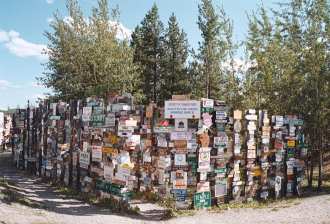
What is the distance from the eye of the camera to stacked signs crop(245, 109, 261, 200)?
1448 centimetres

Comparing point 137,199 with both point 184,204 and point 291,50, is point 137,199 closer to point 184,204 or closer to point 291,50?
point 184,204

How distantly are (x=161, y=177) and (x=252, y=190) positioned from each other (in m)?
3.59

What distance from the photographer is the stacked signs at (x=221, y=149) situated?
44.0 feet

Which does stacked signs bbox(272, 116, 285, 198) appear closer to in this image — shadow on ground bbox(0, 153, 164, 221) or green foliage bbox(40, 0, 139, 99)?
shadow on ground bbox(0, 153, 164, 221)

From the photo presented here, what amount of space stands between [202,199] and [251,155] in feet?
8.64

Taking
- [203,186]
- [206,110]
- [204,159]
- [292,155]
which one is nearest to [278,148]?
[292,155]

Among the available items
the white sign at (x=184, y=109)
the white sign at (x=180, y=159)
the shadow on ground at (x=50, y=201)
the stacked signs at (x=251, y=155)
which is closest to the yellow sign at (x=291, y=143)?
the stacked signs at (x=251, y=155)

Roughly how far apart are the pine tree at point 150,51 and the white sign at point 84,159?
1928 cm

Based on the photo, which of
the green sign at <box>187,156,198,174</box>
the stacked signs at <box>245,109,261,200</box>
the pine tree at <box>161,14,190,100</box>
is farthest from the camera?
the pine tree at <box>161,14,190,100</box>

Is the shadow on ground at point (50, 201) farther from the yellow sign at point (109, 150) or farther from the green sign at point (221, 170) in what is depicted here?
the green sign at point (221, 170)

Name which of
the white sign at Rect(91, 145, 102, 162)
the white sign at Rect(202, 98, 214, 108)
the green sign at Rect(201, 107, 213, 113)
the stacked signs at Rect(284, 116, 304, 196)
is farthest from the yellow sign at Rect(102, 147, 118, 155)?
the stacked signs at Rect(284, 116, 304, 196)

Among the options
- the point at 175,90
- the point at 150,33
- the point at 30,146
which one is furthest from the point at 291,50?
the point at 150,33

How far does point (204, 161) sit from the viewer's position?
1310 cm

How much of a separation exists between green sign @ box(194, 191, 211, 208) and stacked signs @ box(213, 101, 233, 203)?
0.34 m
